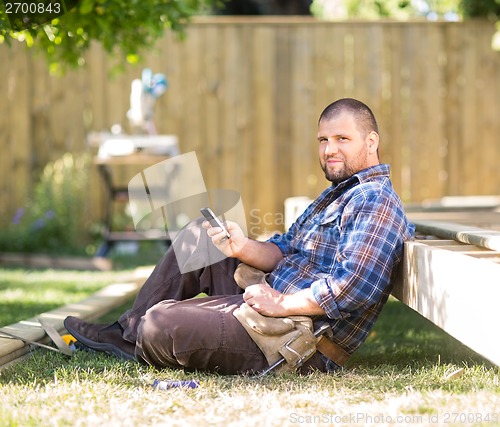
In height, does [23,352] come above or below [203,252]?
below

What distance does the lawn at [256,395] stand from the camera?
2219 millimetres

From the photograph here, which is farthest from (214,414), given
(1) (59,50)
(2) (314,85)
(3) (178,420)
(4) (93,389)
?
(2) (314,85)

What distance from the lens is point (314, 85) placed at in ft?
25.1

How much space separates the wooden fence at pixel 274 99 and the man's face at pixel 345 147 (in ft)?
15.1

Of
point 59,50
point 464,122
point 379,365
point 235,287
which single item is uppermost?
point 59,50

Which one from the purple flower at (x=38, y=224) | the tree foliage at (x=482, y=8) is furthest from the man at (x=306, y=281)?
the tree foliage at (x=482, y=8)

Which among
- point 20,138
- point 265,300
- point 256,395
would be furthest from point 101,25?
point 20,138

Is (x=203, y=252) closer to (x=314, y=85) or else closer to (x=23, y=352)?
(x=23, y=352)

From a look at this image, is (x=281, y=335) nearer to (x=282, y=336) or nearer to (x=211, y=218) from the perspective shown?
(x=282, y=336)

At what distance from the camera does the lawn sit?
222 centimetres

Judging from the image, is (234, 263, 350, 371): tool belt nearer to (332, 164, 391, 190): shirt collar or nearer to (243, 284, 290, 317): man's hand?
(243, 284, 290, 317): man's hand

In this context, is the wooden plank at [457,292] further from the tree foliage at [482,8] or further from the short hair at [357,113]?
the tree foliage at [482,8]

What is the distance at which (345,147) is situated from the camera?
2984mm

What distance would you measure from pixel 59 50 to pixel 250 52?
3.00m
